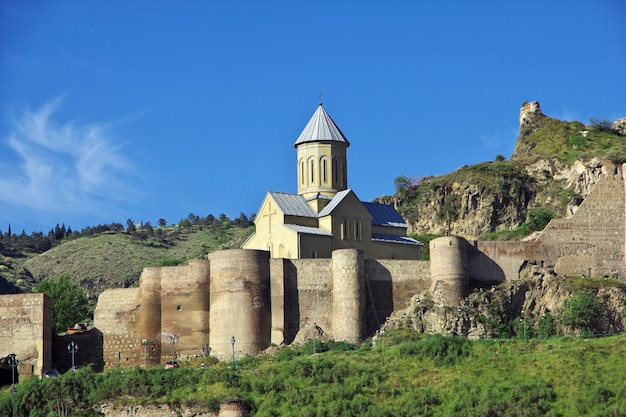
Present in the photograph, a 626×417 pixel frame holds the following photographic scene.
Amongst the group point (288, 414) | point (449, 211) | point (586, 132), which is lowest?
point (288, 414)

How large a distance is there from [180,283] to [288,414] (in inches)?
415

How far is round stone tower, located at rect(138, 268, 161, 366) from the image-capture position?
2270 inches

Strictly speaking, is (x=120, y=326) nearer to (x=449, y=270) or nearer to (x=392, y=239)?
(x=392, y=239)

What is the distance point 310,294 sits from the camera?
2270 inches

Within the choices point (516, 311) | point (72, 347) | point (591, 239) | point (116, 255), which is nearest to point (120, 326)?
point (72, 347)

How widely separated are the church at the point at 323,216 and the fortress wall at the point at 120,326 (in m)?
6.88

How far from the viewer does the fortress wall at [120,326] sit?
190 ft

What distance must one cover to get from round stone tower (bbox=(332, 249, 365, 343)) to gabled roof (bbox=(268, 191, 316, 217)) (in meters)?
4.83

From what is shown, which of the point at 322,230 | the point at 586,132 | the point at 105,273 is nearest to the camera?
the point at 322,230

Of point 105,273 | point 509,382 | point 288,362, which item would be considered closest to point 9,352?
point 288,362

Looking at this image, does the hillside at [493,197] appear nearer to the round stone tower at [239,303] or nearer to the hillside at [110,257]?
the hillside at [110,257]

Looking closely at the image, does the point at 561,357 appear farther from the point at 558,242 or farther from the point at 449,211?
the point at 449,211

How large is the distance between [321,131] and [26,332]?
16828 mm

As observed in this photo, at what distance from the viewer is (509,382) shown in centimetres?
5094
